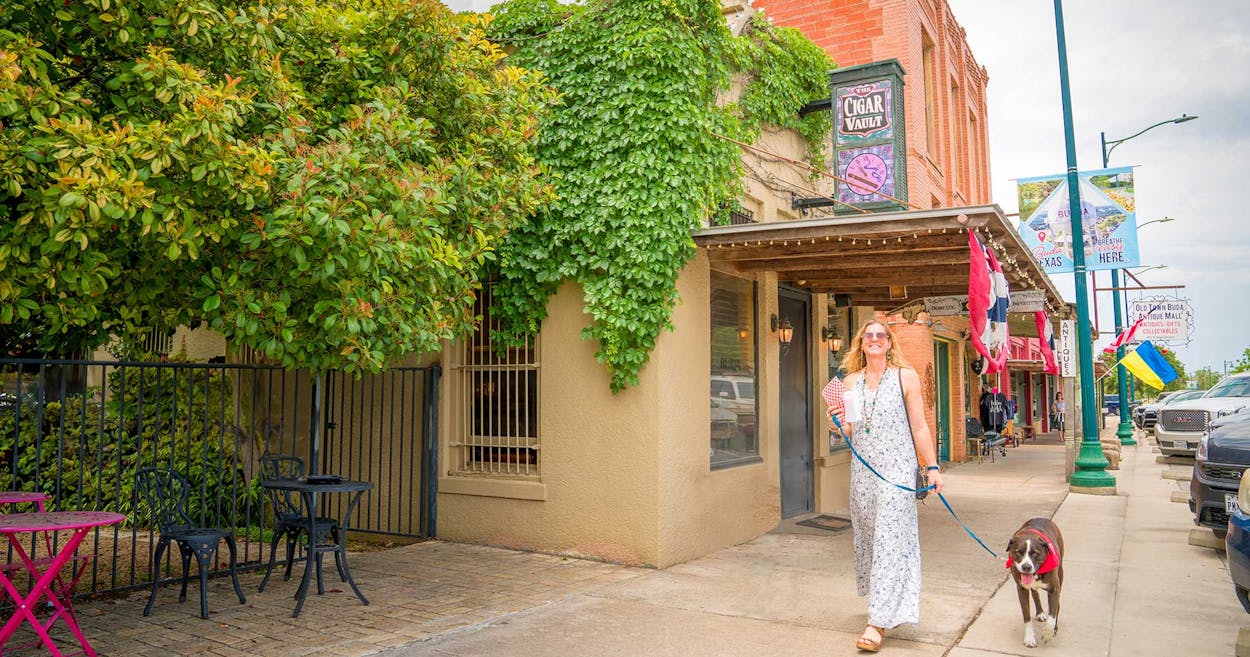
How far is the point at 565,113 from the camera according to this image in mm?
7938

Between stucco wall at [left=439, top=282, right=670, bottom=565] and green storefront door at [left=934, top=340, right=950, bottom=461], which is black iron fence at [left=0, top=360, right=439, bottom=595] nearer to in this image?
stucco wall at [left=439, top=282, right=670, bottom=565]

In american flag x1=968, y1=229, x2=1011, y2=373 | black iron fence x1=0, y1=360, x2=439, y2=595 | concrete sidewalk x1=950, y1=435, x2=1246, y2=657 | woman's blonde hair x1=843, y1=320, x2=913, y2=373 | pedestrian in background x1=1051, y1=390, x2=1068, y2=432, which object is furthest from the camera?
pedestrian in background x1=1051, y1=390, x2=1068, y2=432

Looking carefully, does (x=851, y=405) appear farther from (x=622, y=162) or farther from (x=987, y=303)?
(x=622, y=162)

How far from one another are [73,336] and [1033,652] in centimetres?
710

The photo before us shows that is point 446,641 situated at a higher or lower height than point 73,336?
lower

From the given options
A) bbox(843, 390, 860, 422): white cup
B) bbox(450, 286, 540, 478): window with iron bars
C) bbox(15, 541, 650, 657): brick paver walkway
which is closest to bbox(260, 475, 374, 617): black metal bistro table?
bbox(15, 541, 650, 657): brick paver walkway

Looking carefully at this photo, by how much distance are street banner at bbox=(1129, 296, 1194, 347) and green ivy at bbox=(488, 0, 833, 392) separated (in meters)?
20.1

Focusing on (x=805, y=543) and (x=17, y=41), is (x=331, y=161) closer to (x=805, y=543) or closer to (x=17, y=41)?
(x=17, y=41)

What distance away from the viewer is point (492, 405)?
8750 mm

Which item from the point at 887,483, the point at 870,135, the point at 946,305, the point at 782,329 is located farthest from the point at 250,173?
the point at 946,305

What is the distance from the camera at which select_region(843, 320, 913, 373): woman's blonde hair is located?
207 inches

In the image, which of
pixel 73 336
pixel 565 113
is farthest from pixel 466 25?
pixel 73 336

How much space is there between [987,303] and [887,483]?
8.08 ft

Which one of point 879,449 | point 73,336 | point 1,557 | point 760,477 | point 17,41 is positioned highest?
point 17,41
